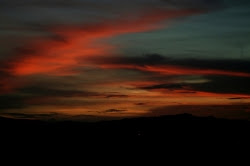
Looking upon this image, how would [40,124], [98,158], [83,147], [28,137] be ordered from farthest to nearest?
[40,124], [28,137], [83,147], [98,158]

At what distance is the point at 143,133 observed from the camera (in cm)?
11738

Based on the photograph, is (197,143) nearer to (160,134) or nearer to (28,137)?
(160,134)

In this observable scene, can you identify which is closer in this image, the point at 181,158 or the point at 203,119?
the point at 181,158

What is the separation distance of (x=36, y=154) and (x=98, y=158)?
39.2 ft

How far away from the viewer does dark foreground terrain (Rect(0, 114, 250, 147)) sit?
98.0 meters

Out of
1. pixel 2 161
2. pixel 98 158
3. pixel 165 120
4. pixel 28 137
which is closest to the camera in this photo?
pixel 2 161

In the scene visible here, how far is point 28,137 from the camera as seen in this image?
104 meters

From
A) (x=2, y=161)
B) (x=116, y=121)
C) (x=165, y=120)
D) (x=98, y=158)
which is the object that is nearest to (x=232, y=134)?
(x=165, y=120)

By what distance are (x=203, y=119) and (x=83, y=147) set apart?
66669 millimetres

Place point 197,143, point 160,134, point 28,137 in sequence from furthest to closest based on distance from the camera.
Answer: point 160,134 → point 28,137 → point 197,143

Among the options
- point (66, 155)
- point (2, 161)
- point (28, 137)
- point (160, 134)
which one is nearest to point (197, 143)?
point (160, 134)

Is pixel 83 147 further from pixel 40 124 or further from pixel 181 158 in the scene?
pixel 40 124

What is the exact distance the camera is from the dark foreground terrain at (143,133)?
9796 centimetres

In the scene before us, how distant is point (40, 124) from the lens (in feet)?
448
